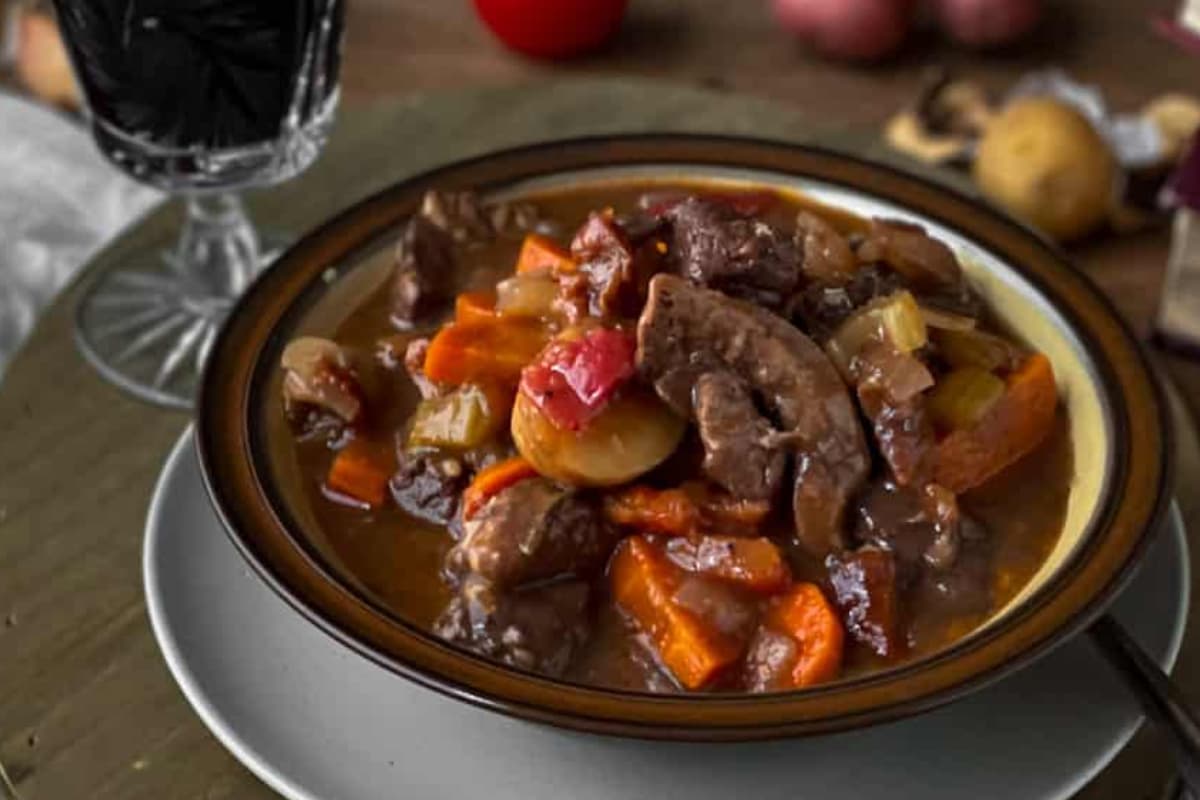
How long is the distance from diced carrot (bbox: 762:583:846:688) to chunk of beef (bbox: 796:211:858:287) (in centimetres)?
37

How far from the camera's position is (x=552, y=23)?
3291mm

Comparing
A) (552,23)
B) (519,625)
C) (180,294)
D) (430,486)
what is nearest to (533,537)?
(519,625)

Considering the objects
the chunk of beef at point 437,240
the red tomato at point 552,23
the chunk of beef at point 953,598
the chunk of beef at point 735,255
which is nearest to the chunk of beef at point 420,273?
the chunk of beef at point 437,240

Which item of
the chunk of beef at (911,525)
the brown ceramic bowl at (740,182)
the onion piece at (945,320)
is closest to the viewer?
the brown ceramic bowl at (740,182)

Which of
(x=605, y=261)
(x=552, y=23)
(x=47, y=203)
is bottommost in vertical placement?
(x=47, y=203)

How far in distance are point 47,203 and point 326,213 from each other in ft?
1.82

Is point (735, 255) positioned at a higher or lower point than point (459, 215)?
higher

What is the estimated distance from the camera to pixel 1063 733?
1.81 m

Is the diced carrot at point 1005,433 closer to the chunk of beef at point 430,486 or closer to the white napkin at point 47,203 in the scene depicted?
the chunk of beef at point 430,486

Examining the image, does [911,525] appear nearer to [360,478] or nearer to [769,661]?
[769,661]

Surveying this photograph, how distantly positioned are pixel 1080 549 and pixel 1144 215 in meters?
1.26

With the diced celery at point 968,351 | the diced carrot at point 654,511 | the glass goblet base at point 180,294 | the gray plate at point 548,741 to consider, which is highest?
the diced celery at point 968,351

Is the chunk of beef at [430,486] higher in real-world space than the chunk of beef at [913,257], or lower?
lower

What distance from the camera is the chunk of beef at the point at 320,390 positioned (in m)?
1.99
